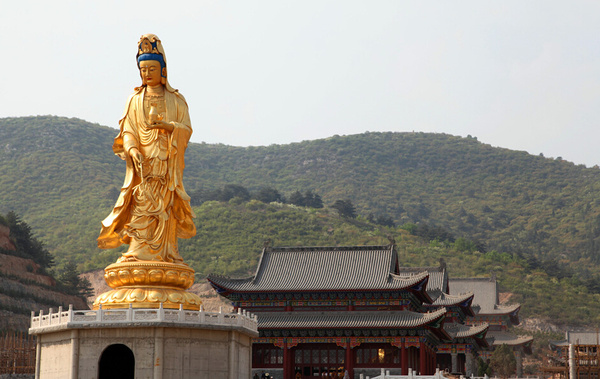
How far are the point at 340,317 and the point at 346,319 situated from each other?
43 cm

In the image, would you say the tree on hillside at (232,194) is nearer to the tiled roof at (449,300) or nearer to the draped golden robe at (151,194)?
the tiled roof at (449,300)

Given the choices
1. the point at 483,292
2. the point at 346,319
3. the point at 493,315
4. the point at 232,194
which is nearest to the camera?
the point at 346,319

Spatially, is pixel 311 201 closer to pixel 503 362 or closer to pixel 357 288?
pixel 503 362

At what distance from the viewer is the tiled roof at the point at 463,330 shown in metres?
45.7

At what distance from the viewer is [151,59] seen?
28562mm

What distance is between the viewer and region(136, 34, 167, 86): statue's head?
1125 inches

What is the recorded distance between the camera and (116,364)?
27391mm

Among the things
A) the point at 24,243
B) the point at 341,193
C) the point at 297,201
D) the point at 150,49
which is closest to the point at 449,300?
the point at 150,49

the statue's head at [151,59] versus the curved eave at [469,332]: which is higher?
the statue's head at [151,59]

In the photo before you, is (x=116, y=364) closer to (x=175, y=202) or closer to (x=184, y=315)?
(x=184, y=315)

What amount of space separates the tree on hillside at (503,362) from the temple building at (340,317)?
8.97 m

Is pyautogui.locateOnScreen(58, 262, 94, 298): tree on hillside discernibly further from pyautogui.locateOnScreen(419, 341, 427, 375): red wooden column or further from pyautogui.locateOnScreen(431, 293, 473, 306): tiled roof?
pyautogui.locateOnScreen(419, 341, 427, 375): red wooden column

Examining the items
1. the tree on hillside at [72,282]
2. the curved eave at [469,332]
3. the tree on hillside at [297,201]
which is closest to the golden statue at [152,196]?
the curved eave at [469,332]

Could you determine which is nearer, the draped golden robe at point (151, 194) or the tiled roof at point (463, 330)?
the draped golden robe at point (151, 194)
